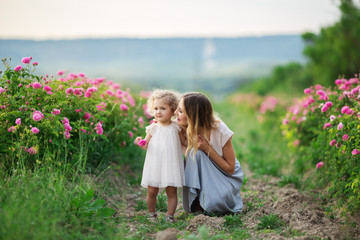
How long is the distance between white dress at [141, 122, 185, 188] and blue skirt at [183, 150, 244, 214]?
17cm

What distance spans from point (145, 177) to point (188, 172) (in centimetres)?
48

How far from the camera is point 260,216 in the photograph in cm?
370

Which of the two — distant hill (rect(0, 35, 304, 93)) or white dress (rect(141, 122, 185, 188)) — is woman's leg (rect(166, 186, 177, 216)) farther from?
distant hill (rect(0, 35, 304, 93))

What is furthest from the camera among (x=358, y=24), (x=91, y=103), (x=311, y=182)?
(x=358, y=24)

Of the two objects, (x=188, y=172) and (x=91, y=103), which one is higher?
(x=91, y=103)

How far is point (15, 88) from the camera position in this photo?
3.84 metres

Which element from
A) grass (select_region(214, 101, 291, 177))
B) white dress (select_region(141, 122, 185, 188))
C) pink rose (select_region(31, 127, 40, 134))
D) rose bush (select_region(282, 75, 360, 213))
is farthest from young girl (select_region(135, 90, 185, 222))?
grass (select_region(214, 101, 291, 177))

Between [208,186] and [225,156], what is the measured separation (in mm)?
366

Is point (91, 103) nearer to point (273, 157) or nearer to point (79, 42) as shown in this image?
point (273, 157)

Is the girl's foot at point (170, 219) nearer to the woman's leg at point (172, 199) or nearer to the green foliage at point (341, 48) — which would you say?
the woman's leg at point (172, 199)

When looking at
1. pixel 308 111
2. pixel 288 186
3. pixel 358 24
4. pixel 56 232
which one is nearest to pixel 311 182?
pixel 288 186

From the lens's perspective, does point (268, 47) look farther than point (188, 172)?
Yes

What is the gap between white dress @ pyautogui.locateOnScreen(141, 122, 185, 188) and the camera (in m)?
3.56

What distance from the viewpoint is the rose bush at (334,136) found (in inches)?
145
